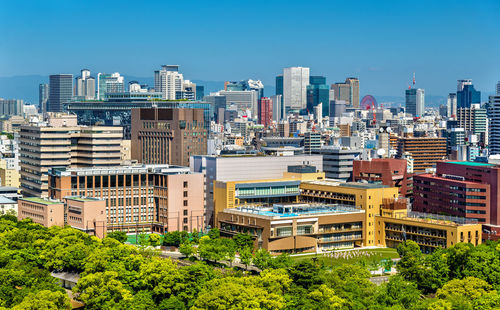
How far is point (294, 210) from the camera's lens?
82938 mm

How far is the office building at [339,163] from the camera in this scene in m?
122

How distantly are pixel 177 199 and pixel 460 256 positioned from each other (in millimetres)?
36006

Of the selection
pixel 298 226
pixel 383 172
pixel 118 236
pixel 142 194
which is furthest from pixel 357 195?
pixel 118 236

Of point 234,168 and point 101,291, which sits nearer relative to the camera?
point 101,291

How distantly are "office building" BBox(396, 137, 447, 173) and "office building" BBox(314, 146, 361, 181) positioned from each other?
42952 millimetres

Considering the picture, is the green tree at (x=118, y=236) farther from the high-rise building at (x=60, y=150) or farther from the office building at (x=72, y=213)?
the high-rise building at (x=60, y=150)

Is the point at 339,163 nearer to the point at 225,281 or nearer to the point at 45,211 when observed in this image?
the point at 45,211

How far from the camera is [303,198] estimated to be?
93.9m

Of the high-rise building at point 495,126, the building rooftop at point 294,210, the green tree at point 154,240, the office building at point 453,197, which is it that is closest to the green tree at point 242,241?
the building rooftop at point 294,210

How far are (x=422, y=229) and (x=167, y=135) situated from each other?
4982 cm

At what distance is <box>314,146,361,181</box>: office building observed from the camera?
122m

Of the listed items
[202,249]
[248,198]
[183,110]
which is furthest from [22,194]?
[202,249]

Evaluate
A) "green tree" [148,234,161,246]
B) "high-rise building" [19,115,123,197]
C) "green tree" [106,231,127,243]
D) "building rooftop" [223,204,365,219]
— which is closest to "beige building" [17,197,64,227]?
"green tree" [106,231,127,243]

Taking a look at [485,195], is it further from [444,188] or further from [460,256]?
[460,256]
